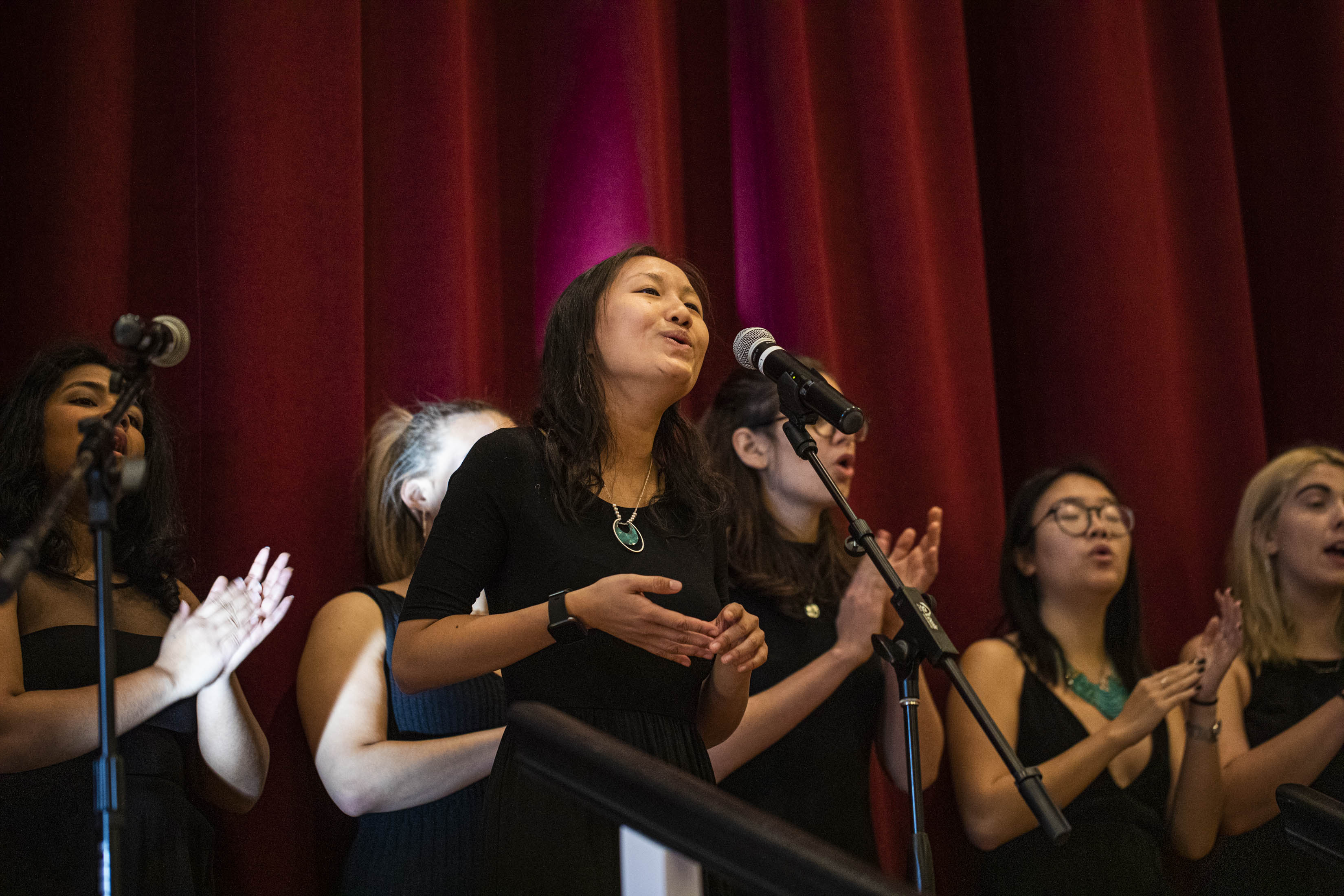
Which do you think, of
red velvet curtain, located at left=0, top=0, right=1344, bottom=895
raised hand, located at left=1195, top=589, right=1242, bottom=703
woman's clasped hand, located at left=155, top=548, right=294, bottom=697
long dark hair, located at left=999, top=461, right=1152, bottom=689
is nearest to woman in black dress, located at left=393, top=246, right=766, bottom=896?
woman's clasped hand, located at left=155, top=548, right=294, bottom=697

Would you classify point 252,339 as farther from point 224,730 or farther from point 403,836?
point 403,836

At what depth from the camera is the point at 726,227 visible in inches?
129

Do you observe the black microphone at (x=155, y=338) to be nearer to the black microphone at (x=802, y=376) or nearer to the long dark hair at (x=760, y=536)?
the black microphone at (x=802, y=376)

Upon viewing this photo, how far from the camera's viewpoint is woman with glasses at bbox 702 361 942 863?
2326mm

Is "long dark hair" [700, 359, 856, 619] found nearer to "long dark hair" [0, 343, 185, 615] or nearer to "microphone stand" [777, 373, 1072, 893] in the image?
"microphone stand" [777, 373, 1072, 893]

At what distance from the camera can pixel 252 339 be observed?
245 cm

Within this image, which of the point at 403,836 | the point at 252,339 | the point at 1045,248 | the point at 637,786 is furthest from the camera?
the point at 1045,248

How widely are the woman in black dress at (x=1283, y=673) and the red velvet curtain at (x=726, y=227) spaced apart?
1.08 ft

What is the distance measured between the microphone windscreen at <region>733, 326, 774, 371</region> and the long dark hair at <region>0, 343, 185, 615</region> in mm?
1052

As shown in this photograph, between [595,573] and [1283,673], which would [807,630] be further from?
[1283,673]

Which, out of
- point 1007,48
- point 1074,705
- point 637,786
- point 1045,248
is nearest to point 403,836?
point 637,786

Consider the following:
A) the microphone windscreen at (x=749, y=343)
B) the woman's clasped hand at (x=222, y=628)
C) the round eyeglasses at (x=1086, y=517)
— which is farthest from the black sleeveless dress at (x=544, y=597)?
the round eyeglasses at (x=1086, y=517)

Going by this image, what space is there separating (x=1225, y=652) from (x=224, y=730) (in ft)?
6.75

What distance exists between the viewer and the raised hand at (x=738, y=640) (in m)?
1.52
